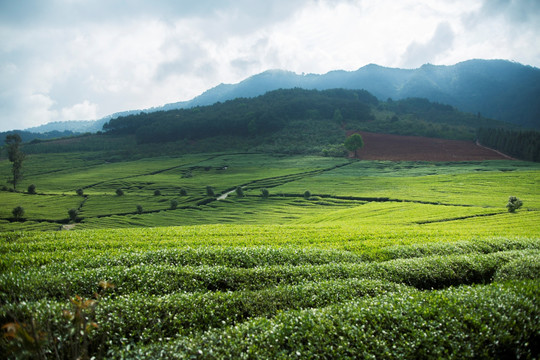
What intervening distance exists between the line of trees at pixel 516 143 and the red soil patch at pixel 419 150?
5.08 meters

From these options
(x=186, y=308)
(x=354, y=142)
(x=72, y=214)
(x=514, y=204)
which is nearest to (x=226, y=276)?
(x=186, y=308)

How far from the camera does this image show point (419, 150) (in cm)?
13112

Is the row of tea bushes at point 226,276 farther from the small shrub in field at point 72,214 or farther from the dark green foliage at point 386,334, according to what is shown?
the small shrub in field at point 72,214

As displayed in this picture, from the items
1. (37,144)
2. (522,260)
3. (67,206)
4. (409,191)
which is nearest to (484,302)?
(522,260)

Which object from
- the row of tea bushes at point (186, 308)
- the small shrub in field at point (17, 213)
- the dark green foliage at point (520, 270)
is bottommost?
the small shrub in field at point (17, 213)

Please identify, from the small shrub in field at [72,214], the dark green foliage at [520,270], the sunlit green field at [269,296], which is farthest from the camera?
the small shrub in field at [72,214]

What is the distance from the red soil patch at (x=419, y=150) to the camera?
119500mm

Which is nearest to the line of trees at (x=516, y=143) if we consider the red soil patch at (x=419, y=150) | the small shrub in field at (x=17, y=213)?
the red soil patch at (x=419, y=150)

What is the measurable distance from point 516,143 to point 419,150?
34.3m

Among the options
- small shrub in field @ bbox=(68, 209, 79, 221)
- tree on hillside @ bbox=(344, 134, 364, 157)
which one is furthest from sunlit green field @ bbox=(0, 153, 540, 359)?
tree on hillside @ bbox=(344, 134, 364, 157)

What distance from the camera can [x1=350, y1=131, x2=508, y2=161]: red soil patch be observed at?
392 ft

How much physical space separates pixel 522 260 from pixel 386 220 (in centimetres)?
2883

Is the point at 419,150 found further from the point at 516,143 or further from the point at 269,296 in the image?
the point at 269,296

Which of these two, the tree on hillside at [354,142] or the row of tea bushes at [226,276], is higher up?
the tree on hillside at [354,142]
